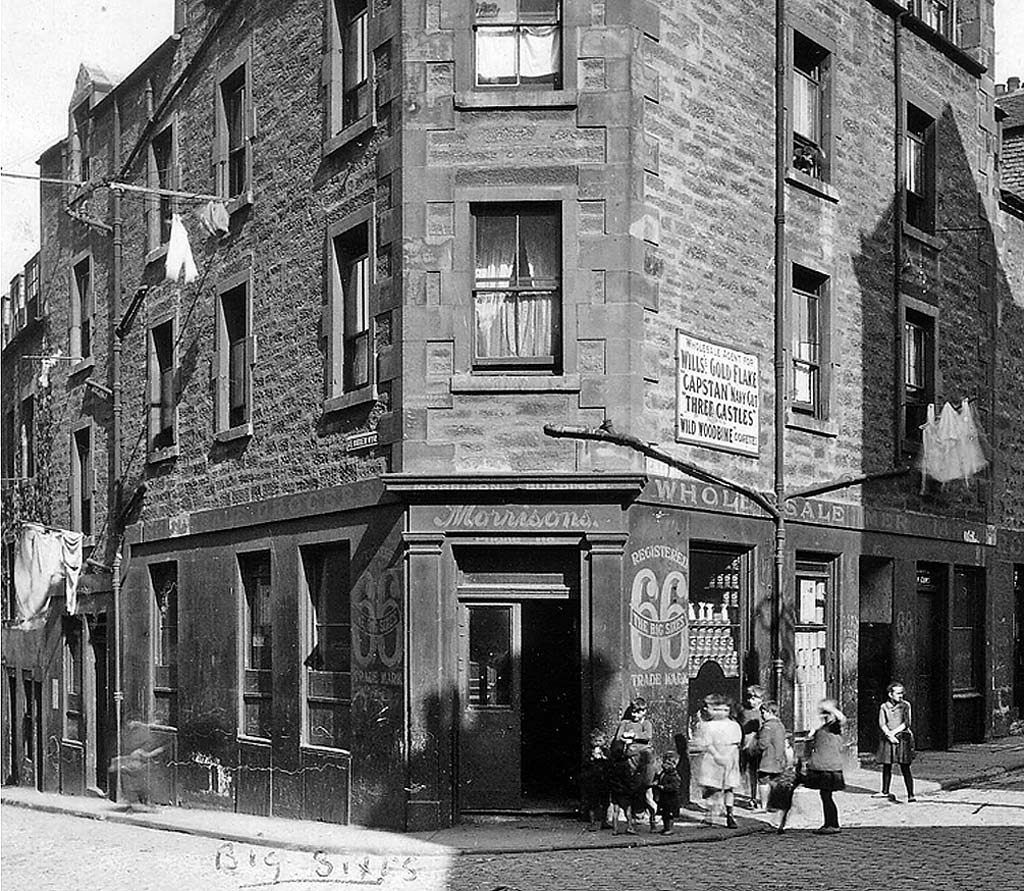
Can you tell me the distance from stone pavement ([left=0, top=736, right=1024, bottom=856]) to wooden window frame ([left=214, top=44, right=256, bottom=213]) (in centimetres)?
862

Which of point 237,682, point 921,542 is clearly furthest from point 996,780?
point 237,682

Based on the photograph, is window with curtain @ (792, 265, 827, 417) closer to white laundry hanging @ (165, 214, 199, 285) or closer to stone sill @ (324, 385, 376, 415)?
stone sill @ (324, 385, 376, 415)

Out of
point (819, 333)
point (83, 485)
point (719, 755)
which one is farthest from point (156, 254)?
point (719, 755)

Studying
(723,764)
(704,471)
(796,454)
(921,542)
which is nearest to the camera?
(723,764)

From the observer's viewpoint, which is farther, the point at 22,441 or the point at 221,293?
the point at 22,441

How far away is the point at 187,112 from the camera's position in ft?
79.0

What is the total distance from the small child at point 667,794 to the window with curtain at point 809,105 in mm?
8902

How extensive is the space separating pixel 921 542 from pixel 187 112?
1336 cm

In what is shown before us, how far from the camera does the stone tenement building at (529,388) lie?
56.3 feet

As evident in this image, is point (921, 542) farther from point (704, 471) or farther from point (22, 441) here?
point (22, 441)

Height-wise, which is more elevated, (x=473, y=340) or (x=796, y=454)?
(x=473, y=340)

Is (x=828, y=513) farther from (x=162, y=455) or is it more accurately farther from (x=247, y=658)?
(x=162, y=455)

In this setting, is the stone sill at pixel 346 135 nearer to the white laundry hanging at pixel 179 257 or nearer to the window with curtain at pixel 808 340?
the white laundry hanging at pixel 179 257

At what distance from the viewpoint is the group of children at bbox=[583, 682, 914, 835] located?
625 inches
